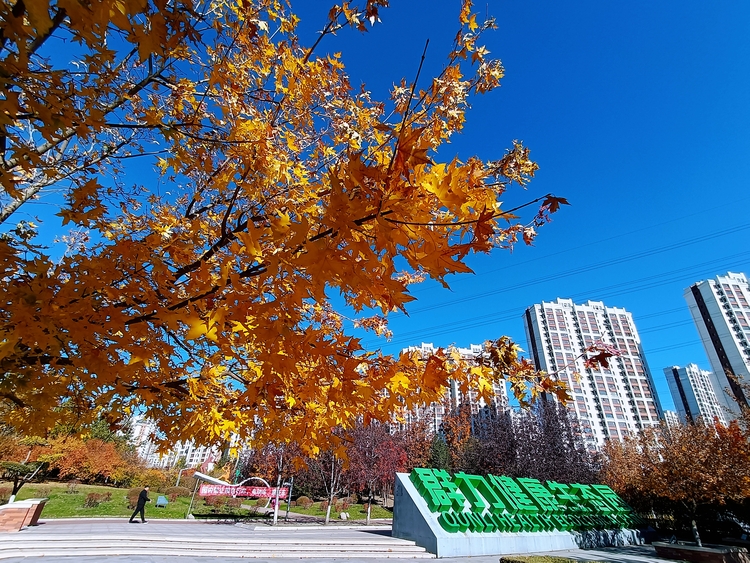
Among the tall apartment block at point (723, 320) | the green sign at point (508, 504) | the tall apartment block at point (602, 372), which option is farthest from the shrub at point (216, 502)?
the tall apartment block at point (723, 320)

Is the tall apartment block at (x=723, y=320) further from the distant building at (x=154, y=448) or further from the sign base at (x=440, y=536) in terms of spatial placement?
the distant building at (x=154, y=448)

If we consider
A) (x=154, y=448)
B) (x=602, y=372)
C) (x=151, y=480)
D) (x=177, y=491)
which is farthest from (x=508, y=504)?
(x=602, y=372)

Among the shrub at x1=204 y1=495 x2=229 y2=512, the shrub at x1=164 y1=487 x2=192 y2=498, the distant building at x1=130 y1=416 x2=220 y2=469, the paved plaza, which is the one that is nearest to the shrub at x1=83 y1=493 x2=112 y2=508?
the distant building at x1=130 y1=416 x2=220 y2=469

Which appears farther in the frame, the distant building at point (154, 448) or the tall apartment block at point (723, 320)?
the tall apartment block at point (723, 320)

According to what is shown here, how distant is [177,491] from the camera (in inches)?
1133

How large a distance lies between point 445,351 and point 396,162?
1531 mm

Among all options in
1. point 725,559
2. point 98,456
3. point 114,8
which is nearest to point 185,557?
point 114,8

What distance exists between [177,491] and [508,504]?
28468 mm

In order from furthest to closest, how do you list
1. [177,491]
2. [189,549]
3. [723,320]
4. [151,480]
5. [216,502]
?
[723,320]
[151,480]
[177,491]
[216,502]
[189,549]

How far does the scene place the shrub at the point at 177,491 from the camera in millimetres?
28081

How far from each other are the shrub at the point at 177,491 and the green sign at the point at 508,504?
26.3 metres

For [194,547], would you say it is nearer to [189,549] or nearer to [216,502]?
[189,549]

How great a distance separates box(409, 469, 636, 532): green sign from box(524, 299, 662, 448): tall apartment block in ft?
229

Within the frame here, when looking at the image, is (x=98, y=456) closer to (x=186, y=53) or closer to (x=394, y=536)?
(x=394, y=536)
